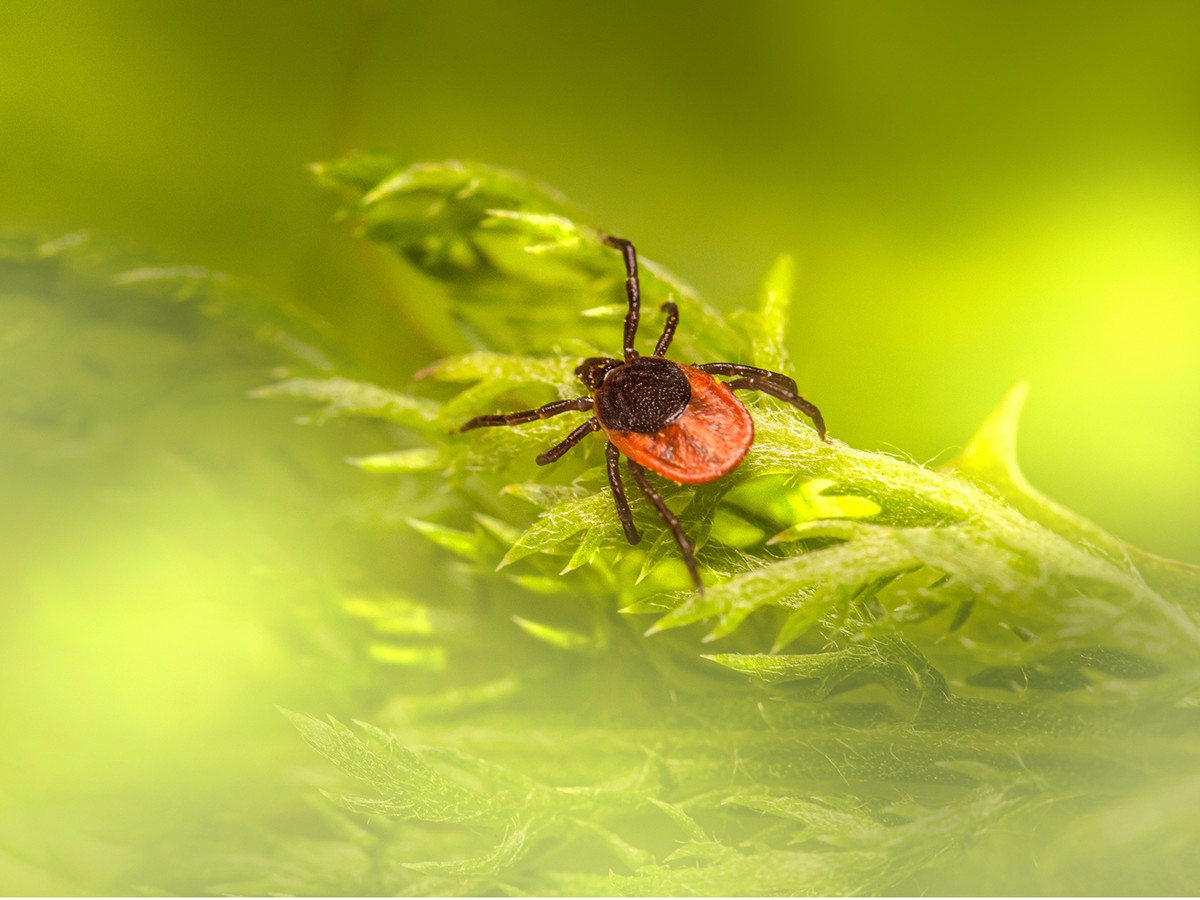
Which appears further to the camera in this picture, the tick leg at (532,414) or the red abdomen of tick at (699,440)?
the tick leg at (532,414)

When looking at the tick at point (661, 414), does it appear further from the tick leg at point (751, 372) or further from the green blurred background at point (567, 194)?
the green blurred background at point (567, 194)

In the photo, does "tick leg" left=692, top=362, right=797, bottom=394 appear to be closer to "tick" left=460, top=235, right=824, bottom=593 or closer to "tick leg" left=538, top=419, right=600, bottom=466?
"tick" left=460, top=235, right=824, bottom=593

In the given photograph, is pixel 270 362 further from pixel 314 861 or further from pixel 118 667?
pixel 314 861

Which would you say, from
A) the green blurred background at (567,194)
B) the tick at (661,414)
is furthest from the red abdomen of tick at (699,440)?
the green blurred background at (567,194)

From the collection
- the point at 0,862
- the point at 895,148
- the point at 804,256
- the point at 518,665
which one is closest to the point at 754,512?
the point at 518,665

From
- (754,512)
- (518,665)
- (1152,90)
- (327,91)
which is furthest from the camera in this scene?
(327,91)

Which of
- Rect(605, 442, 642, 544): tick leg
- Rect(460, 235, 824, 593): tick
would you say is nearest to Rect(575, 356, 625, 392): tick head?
Rect(460, 235, 824, 593): tick

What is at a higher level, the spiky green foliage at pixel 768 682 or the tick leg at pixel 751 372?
the tick leg at pixel 751 372
